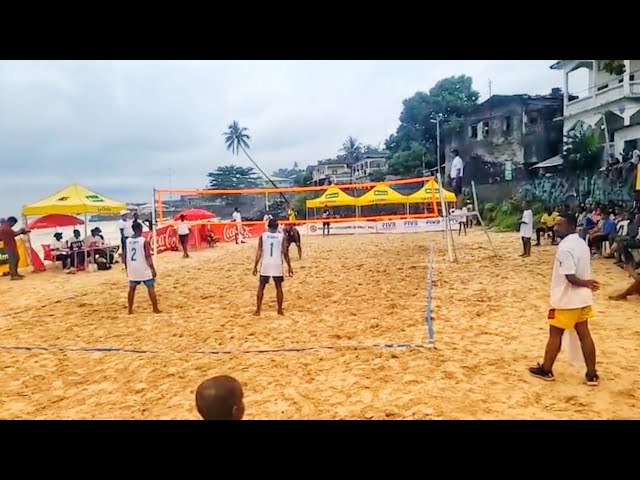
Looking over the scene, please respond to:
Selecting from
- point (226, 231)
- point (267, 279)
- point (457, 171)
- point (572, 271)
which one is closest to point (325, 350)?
point (267, 279)

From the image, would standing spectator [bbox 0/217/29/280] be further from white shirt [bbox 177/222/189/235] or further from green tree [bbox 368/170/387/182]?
green tree [bbox 368/170/387/182]

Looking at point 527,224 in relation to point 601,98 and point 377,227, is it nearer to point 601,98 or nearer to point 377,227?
point 601,98

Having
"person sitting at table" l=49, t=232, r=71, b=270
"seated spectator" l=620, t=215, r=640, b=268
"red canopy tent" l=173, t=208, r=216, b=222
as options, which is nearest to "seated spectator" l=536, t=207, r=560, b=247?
"seated spectator" l=620, t=215, r=640, b=268

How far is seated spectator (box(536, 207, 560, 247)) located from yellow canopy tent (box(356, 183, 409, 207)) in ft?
12.2

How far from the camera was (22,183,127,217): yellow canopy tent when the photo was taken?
790 centimetres

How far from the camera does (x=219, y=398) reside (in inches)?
56.1

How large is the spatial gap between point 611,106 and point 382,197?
6204 millimetres

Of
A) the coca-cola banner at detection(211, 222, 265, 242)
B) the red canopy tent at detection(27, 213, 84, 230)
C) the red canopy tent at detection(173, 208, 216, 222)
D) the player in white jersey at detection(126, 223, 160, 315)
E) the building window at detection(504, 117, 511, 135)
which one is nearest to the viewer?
the player in white jersey at detection(126, 223, 160, 315)

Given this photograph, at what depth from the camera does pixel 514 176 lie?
1149cm

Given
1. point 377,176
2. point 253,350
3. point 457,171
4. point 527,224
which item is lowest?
point 253,350
